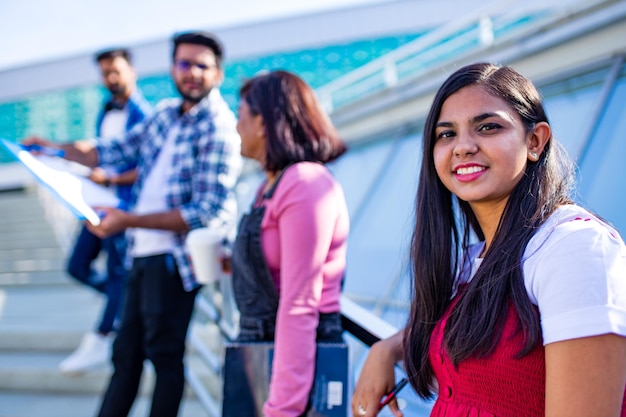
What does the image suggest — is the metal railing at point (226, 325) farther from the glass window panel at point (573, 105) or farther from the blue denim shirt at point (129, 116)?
the glass window panel at point (573, 105)

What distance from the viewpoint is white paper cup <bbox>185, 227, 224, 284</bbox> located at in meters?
1.92

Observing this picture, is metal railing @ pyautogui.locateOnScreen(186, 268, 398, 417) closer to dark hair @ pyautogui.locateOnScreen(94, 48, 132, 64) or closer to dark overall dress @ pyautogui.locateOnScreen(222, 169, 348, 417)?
dark overall dress @ pyautogui.locateOnScreen(222, 169, 348, 417)

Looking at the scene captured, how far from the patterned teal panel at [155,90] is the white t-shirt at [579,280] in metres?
12.3

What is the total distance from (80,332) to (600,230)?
142 inches

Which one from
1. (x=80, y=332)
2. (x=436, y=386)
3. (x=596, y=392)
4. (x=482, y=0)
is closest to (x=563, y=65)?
(x=436, y=386)

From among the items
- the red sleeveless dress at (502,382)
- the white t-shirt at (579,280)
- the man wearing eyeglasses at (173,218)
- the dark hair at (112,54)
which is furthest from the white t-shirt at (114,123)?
the white t-shirt at (579,280)

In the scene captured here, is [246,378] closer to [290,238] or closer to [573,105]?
[290,238]

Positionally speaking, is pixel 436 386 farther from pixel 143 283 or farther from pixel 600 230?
pixel 143 283

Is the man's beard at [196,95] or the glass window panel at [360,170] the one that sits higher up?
the man's beard at [196,95]

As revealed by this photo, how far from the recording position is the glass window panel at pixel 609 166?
261cm

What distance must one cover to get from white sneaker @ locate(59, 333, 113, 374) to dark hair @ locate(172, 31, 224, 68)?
6.34 feet

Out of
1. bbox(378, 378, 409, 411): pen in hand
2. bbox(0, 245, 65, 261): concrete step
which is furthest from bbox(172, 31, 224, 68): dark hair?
bbox(0, 245, 65, 261): concrete step

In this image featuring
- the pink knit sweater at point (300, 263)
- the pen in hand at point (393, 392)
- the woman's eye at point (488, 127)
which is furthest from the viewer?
the pink knit sweater at point (300, 263)

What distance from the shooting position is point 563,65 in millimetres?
3527
